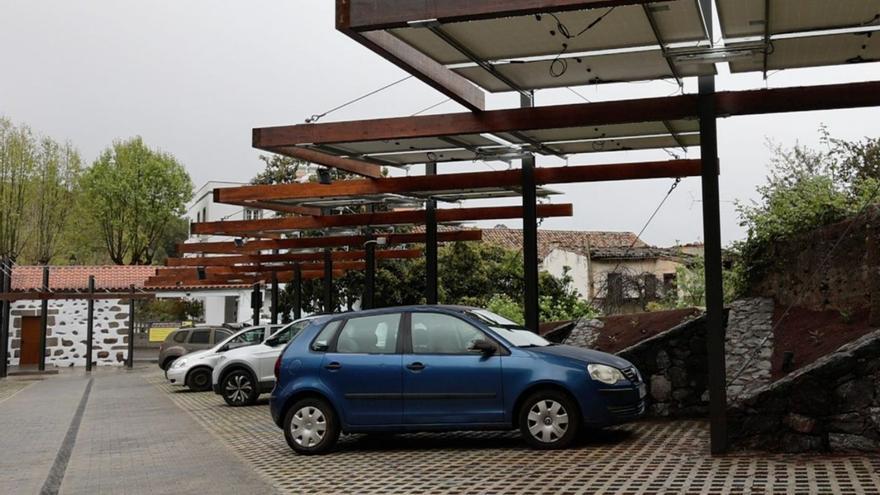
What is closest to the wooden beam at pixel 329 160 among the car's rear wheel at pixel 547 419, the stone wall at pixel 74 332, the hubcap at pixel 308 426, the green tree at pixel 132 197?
the hubcap at pixel 308 426

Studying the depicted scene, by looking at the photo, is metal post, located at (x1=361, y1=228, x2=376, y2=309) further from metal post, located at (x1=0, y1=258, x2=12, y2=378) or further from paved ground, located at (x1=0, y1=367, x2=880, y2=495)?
metal post, located at (x1=0, y1=258, x2=12, y2=378)

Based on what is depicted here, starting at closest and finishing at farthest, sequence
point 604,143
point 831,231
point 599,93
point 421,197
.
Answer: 1. point 599,93
2. point 831,231
3. point 604,143
4. point 421,197

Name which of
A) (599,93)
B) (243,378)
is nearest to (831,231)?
(599,93)

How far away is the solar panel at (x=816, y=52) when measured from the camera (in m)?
8.92

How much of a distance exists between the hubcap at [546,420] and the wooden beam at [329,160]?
188 inches

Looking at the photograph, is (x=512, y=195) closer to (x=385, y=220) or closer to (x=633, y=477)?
(x=385, y=220)

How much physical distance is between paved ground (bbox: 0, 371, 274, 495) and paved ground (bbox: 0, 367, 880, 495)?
0.08 feet

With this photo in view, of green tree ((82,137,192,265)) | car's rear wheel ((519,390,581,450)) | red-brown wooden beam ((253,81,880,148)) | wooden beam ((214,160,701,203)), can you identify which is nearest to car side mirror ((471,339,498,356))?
car's rear wheel ((519,390,581,450))

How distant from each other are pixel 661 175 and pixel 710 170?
4.76 meters

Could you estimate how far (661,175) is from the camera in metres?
14.2

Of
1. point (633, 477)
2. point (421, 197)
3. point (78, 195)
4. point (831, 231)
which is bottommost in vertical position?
point (633, 477)

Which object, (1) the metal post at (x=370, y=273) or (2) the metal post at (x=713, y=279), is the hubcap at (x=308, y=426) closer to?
(2) the metal post at (x=713, y=279)

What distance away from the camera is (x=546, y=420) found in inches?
390

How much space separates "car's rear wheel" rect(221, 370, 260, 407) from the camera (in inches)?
707
